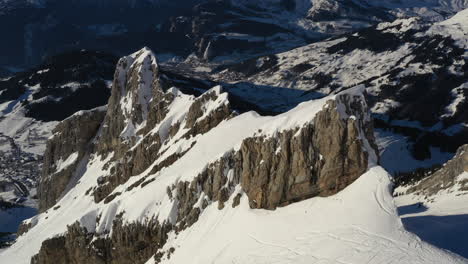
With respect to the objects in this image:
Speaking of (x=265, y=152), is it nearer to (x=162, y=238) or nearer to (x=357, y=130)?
(x=357, y=130)

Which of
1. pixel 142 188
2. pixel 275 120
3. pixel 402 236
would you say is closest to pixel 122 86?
pixel 142 188

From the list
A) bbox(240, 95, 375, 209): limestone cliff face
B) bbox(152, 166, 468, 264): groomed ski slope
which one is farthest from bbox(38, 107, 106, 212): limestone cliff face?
bbox(240, 95, 375, 209): limestone cliff face

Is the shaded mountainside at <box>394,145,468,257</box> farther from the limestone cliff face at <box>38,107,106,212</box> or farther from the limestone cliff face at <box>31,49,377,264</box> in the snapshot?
the limestone cliff face at <box>38,107,106,212</box>

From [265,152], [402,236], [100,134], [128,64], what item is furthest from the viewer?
[128,64]

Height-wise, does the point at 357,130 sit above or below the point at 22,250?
above

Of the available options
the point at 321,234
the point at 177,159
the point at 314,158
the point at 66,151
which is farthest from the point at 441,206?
the point at 66,151

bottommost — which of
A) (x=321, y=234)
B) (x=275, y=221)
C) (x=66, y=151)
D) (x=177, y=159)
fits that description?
(x=66, y=151)

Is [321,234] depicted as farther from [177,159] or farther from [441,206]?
[177,159]
